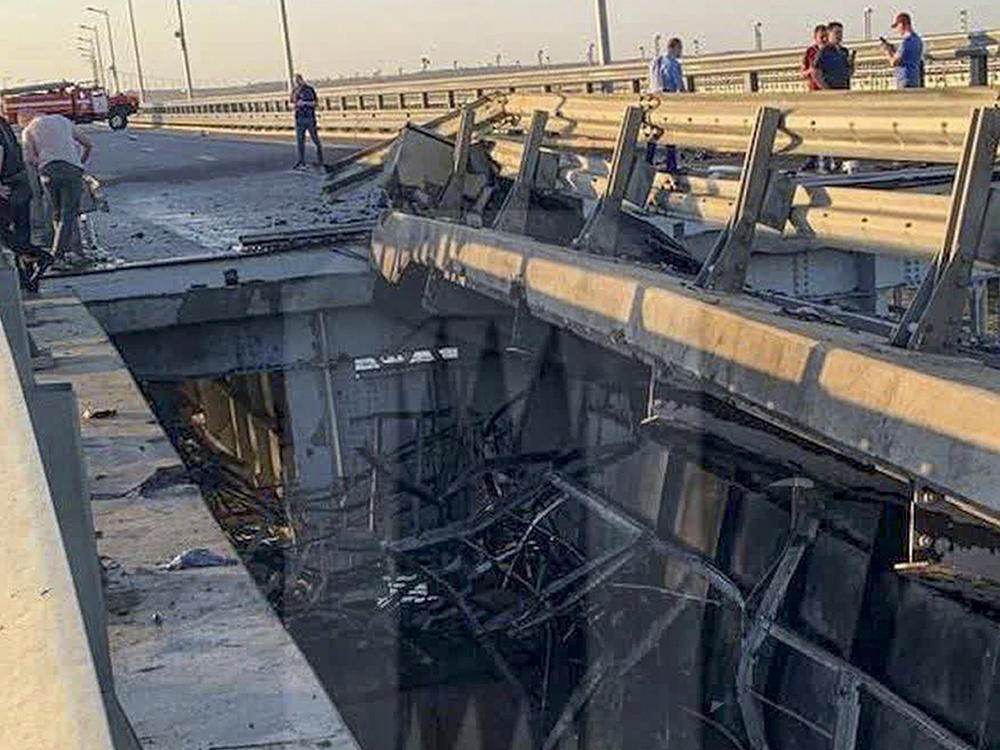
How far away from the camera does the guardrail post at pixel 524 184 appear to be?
1092 centimetres

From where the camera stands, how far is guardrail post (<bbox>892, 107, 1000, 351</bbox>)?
224 inches

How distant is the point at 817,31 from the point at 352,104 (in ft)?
90.0

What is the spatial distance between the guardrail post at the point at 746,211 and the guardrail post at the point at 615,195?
5.56ft

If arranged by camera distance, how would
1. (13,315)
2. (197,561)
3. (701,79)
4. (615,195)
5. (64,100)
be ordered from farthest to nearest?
(64,100)
(701,79)
(615,195)
(13,315)
(197,561)

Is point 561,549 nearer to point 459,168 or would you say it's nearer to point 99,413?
point 99,413

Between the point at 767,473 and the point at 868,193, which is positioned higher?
the point at 868,193

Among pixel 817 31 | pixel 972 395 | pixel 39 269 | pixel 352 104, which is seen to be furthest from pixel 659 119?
pixel 352 104

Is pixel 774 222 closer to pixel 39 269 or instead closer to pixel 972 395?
pixel 972 395

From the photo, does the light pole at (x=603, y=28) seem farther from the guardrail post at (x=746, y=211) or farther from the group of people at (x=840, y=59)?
the guardrail post at (x=746, y=211)

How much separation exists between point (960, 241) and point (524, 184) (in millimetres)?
5458

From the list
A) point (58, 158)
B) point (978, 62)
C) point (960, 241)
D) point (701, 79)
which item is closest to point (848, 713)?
point (960, 241)

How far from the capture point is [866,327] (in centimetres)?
692

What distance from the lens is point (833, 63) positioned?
15.6 m

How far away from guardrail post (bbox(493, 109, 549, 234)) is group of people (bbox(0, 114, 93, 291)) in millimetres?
4136
